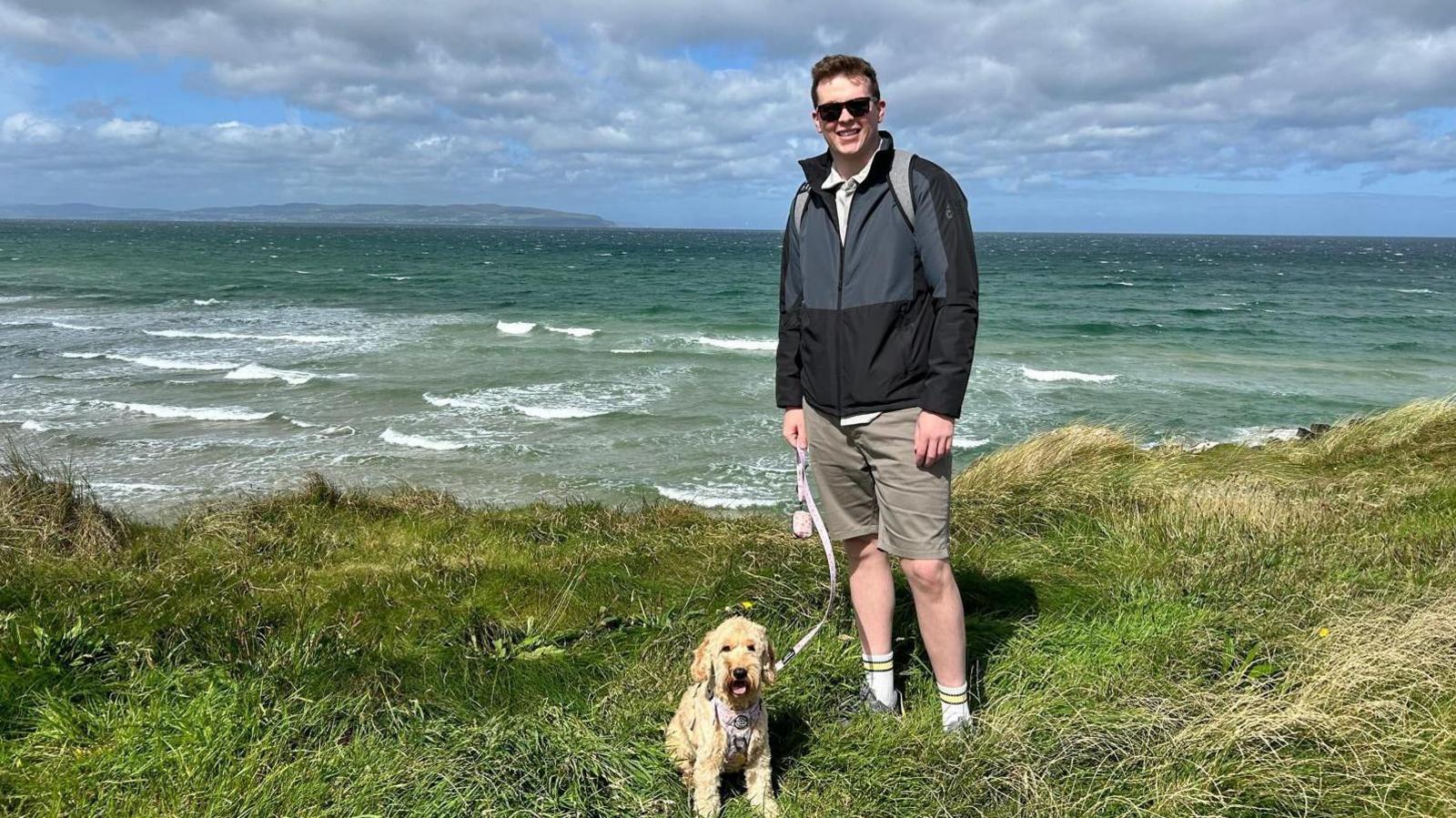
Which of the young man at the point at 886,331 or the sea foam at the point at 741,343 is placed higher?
the young man at the point at 886,331

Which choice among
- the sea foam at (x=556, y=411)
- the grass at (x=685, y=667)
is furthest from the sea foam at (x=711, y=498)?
the grass at (x=685, y=667)

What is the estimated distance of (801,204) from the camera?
325 centimetres

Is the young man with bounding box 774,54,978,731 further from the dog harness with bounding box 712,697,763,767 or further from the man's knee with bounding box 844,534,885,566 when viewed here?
the dog harness with bounding box 712,697,763,767

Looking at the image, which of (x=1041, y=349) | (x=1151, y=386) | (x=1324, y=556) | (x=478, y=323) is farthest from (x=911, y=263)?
(x=478, y=323)

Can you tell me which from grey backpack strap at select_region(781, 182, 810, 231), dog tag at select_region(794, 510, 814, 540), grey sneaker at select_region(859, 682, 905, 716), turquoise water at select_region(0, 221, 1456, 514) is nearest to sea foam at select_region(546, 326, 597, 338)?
turquoise water at select_region(0, 221, 1456, 514)

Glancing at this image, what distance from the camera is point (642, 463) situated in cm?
1255

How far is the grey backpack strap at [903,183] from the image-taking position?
115 inches

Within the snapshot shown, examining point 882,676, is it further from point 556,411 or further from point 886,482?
point 556,411

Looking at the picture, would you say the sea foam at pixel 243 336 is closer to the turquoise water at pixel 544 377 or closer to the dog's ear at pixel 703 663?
the turquoise water at pixel 544 377

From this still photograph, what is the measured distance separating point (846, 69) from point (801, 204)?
20.1 inches

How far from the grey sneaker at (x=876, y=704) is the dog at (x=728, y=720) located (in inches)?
21.0

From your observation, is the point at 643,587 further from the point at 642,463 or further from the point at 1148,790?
the point at 642,463

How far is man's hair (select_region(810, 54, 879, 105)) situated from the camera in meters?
2.94

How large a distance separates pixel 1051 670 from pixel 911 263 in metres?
1.73
